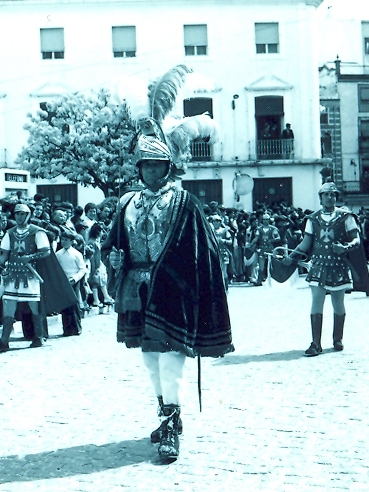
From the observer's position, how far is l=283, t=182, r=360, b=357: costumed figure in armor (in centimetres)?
980

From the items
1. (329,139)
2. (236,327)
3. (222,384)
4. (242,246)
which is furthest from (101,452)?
(329,139)

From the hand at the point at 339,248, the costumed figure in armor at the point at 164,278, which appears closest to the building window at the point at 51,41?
the hand at the point at 339,248

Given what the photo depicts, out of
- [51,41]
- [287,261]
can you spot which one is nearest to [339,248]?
[287,261]

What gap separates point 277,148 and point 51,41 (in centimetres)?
1009

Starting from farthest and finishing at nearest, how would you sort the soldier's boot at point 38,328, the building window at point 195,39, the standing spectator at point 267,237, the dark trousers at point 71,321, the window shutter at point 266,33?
the window shutter at point 266,33 < the building window at point 195,39 < the standing spectator at point 267,237 < the dark trousers at point 71,321 < the soldier's boot at point 38,328

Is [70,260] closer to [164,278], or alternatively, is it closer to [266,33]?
[164,278]

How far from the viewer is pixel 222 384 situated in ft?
26.5

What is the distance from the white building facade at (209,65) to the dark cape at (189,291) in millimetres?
30783

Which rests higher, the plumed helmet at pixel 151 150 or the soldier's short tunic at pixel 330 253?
the plumed helmet at pixel 151 150

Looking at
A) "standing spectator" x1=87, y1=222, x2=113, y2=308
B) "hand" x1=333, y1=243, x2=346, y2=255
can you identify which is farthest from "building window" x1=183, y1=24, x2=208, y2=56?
"hand" x1=333, y1=243, x2=346, y2=255

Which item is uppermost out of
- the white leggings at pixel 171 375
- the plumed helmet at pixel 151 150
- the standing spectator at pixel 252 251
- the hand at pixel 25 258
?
the plumed helmet at pixel 151 150

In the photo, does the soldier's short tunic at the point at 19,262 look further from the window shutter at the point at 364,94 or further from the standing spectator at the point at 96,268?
the window shutter at the point at 364,94

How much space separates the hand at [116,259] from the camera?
5.81 meters

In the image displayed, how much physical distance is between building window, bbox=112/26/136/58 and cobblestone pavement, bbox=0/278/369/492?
27677mm
